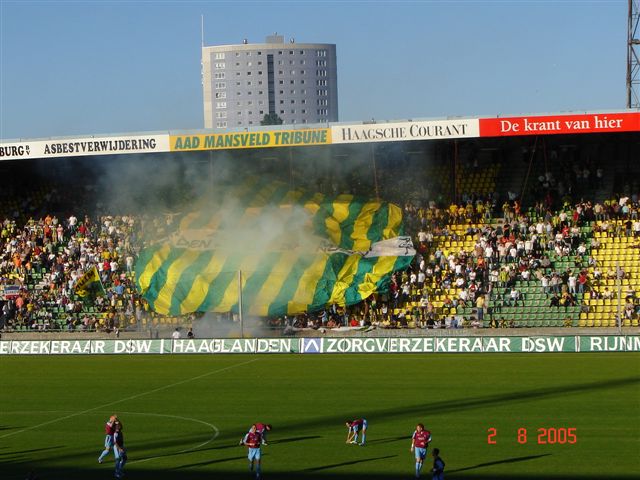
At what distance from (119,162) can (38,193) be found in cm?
662

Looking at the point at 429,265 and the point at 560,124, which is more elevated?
the point at 560,124

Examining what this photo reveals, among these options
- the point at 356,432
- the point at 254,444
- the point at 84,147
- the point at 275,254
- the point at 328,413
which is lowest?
the point at 328,413

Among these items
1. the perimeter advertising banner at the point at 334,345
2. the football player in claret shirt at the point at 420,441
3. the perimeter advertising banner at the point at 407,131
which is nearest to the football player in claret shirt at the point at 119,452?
the football player in claret shirt at the point at 420,441

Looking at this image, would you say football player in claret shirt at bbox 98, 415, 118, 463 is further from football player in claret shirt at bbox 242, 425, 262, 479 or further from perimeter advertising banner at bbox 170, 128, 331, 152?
perimeter advertising banner at bbox 170, 128, 331, 152

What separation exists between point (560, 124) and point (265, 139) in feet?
53.7

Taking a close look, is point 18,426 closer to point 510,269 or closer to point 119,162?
point 510,269

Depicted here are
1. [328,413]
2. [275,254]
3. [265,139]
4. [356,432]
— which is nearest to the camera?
[356,432]

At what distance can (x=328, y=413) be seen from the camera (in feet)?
113

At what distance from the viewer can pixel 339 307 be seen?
2176 inches

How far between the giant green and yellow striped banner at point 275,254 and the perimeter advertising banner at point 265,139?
11.0ft

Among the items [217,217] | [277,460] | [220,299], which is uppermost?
[217,217]

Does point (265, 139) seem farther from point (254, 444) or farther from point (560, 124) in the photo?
point (254, 444)

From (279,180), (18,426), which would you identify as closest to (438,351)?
(279,180)

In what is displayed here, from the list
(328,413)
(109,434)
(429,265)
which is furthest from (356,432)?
(429,265)
